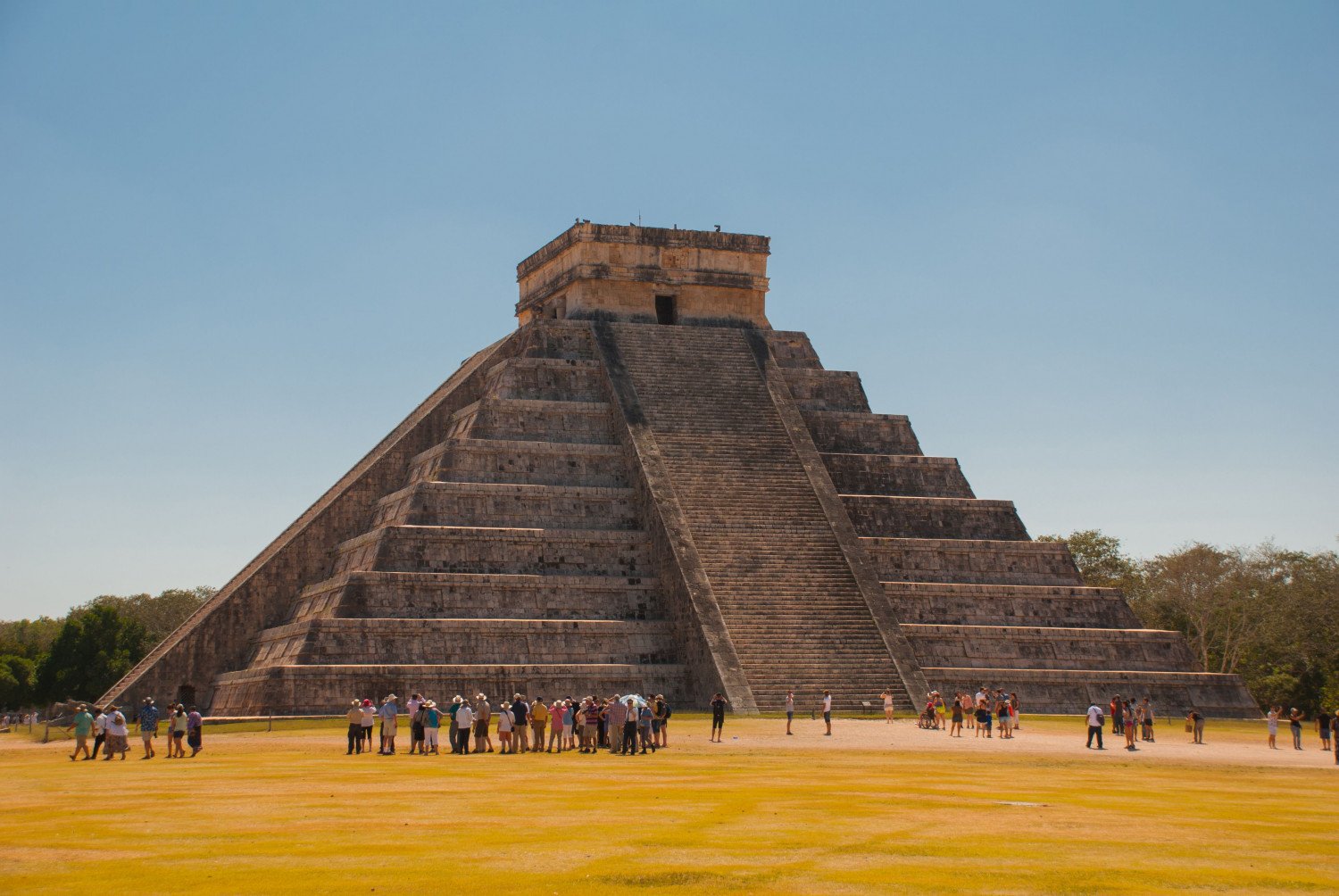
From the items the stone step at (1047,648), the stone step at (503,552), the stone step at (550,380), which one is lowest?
the stone step at (1047,648)

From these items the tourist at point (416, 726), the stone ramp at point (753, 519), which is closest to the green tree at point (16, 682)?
the stone ramp at point (753, 519)

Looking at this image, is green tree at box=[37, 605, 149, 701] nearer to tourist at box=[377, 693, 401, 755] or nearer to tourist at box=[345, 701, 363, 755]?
tourist at box=[345, 701, 363, 755]

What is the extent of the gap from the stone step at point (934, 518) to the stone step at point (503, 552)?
6.80 meters

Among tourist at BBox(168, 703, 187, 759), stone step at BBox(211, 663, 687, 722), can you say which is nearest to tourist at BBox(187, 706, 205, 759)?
tourist at BBox(168, 703, 187, 759)

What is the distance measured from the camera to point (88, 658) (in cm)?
6194

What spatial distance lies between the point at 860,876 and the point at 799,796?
5786 millimetres

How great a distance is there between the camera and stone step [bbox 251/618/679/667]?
3488cm

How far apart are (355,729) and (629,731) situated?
15.8 ft

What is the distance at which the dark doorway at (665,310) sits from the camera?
48000 mm

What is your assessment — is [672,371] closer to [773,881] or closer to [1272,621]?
[1272,621]

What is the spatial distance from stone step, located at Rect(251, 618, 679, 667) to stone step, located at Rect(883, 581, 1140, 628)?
686 cm

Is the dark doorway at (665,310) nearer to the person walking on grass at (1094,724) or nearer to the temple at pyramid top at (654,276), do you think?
the temple at pyramid top at (654,276)

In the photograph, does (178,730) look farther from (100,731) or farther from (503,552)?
(503,552)

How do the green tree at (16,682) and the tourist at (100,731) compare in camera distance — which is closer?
the tourist at (100,731)
